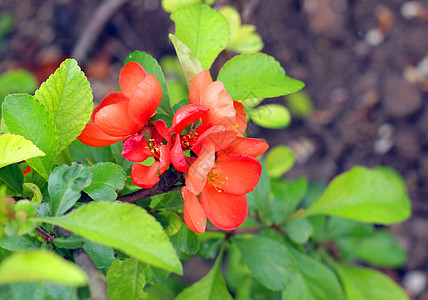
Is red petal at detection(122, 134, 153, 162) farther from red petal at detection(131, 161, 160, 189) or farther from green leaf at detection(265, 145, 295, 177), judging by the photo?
green leaf at detection(265, 145, 295, 177)

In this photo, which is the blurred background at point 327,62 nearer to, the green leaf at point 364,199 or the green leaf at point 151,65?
the green leaf at point 364,199

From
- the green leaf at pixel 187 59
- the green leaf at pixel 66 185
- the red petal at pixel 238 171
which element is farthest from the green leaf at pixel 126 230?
the green leaf at pixel 187 59

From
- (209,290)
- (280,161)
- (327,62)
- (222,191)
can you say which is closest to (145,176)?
(222,191)

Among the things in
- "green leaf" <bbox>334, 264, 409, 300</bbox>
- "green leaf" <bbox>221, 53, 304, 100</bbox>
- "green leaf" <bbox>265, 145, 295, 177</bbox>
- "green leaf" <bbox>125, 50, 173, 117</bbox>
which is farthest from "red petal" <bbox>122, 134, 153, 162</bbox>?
"green leaf" <bbox>334, 264, 409, 300</bbox>

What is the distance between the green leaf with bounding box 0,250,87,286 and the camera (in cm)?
38

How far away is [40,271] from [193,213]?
285 mm

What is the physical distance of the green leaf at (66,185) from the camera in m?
0.63

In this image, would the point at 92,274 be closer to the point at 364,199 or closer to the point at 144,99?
the point at 144,99

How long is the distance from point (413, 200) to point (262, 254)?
155cm

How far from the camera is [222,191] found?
694mm

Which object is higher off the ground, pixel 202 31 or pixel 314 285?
pixel 202 31

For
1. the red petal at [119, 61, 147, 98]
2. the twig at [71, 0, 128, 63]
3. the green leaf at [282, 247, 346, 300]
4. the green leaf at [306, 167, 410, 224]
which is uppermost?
the red petal at [119, 61, 147, 98]

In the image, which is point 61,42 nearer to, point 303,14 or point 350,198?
point 303,14

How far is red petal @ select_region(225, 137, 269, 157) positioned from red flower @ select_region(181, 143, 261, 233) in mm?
16
